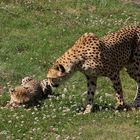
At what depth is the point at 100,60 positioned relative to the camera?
13891 mm

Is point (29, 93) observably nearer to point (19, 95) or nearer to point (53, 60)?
point (19, 95)

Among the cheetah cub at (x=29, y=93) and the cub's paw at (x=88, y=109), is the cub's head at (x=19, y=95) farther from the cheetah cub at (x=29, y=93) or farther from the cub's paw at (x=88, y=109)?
the cub's paw at (x=88, y=109)

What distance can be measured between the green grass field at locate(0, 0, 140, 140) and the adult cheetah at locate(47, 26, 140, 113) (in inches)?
23.2

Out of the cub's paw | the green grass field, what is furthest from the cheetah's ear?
the cub's paw

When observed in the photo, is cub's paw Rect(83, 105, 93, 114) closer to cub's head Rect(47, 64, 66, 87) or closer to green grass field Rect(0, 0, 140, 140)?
green grass field Rect(0, 0, 140, 140)

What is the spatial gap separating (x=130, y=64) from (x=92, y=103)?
1379 mm

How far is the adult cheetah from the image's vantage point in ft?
45.5

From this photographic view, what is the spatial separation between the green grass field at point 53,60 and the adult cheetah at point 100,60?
589 millimetres

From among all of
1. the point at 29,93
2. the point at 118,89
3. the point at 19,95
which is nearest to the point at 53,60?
the point at 29,93

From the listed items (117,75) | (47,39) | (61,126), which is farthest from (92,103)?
(47,39)

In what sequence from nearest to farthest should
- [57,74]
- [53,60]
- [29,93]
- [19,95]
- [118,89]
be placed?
[57,74]
[118,89]
[19,95]
[29,93]
[53,60]

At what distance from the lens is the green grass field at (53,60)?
12336 mm

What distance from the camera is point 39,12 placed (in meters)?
23.0

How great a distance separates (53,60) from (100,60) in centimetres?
460
